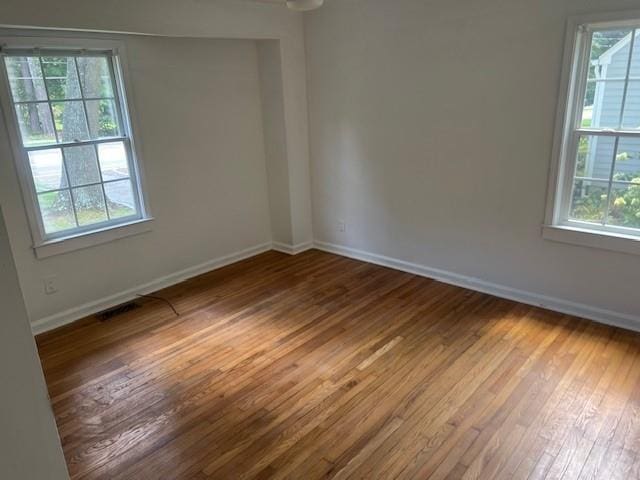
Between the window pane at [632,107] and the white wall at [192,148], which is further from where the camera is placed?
the white wall at [192,148]

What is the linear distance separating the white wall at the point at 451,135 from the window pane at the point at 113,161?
1.87 m

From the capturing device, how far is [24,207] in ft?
11.0

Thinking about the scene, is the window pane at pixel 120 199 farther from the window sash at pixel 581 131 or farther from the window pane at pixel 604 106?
the window pane at pixel 604 106

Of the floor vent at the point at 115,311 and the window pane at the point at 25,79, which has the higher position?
the window pane at the point at 25,79

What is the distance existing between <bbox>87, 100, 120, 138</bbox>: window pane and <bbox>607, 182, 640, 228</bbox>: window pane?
Result: 3.80 meters

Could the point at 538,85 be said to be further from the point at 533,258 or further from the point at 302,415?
the point at 302,415

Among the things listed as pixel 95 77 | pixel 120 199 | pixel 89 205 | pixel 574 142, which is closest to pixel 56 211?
pixel 89 205

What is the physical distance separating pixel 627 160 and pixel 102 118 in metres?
3.87

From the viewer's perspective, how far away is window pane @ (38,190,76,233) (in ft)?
11.5

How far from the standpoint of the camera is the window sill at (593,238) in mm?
3160

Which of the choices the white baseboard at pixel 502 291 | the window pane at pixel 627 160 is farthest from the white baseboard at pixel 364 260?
the window pane at pixel 627 160

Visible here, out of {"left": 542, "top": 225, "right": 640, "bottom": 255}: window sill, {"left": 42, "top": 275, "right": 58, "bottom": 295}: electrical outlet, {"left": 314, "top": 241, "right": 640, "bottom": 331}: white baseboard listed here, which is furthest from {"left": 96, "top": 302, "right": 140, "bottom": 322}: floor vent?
{"left": 542, "top": 225, "right": 640, "bottom": 255}: window sill

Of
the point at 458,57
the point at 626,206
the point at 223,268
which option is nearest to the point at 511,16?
the point at 458,57

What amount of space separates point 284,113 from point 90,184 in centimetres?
191
